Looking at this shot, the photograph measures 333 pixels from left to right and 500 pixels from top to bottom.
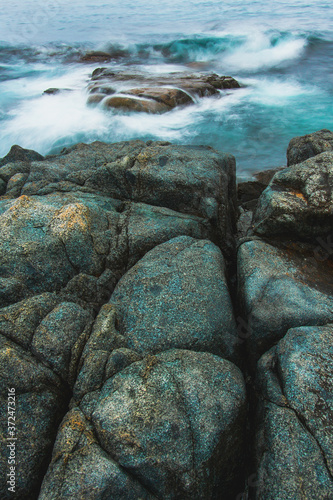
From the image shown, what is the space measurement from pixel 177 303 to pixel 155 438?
218 cm

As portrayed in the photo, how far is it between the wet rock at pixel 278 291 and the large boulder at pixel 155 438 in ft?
4.36

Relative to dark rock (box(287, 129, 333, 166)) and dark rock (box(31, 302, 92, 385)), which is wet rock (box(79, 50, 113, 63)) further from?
dark rock (box(31, 302, 92, 385))

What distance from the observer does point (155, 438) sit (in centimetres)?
388

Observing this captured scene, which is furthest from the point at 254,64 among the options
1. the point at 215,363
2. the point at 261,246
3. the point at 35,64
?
the point at 215,363

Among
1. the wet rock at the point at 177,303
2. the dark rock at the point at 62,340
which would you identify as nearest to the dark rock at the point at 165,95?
the wet rock at the point at 177,303

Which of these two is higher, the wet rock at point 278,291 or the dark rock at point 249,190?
the wet rock at point 278,291

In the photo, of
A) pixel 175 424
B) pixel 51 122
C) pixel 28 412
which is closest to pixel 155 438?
pixel 175 424

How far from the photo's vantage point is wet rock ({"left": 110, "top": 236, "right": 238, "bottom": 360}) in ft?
17.1

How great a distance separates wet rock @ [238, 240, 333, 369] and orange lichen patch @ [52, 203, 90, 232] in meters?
3.26

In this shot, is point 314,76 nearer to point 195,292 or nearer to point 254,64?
point 254,64

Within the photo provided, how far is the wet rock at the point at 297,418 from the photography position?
12.1ft

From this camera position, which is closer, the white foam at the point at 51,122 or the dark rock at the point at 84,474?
the dark rock at the point at 84,474

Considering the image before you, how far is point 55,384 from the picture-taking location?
4.65 metres

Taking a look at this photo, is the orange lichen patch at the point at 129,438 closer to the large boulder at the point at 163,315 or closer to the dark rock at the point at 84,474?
the dark rock at the point at 84,474
